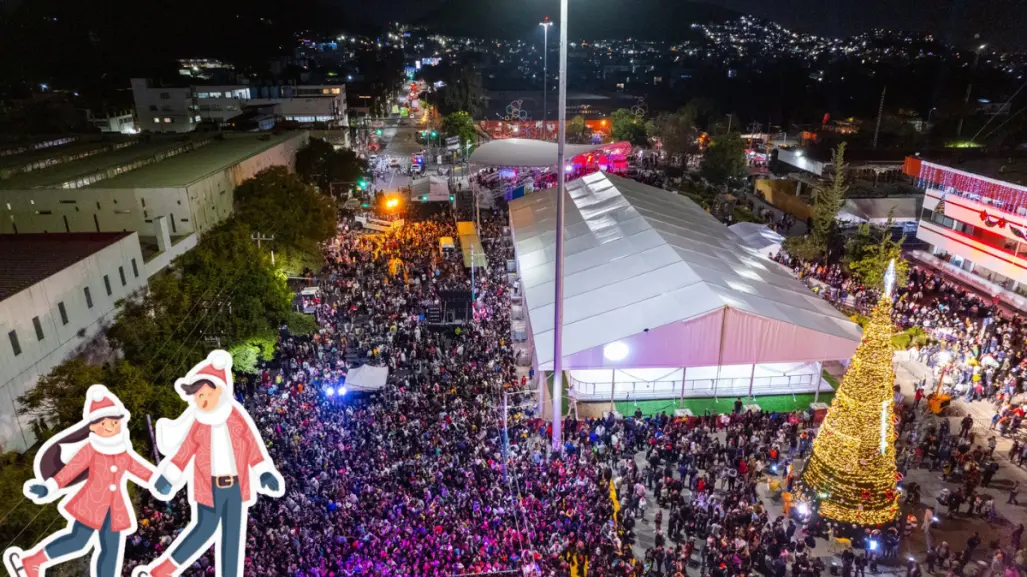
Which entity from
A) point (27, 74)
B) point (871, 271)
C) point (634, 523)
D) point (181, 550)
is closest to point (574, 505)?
point (634, 523)

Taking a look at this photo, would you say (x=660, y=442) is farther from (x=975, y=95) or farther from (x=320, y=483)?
(x=975, y=95)

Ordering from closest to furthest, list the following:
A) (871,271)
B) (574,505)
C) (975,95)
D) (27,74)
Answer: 1. (574,505)
2. (871,271)
3. (27,74)
4. (975,95)

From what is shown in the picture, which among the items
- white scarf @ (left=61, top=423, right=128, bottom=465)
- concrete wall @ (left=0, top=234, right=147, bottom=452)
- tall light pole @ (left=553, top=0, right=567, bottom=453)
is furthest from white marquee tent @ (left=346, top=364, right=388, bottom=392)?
white scarf @ (left=61, top=423, right=128, bottom=465)

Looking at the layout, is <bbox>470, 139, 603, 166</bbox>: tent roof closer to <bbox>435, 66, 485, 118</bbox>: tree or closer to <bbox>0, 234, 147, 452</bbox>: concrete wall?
<bbox>0, 234, 147, 452</bbox>: concrete wall

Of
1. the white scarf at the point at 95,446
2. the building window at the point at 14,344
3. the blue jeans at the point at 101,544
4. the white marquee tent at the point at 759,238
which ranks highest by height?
the white scarf at the point at 95,446

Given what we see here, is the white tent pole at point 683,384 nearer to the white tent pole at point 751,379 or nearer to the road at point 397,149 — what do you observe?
the white tent pole at point 751,379

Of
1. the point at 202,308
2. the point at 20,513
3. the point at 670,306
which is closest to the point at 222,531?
the point at 20,513

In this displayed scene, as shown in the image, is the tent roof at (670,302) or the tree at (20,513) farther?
the tent roof at (670,302)

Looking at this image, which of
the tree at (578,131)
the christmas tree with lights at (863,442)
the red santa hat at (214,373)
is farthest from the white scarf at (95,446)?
the tree at (578,131)
